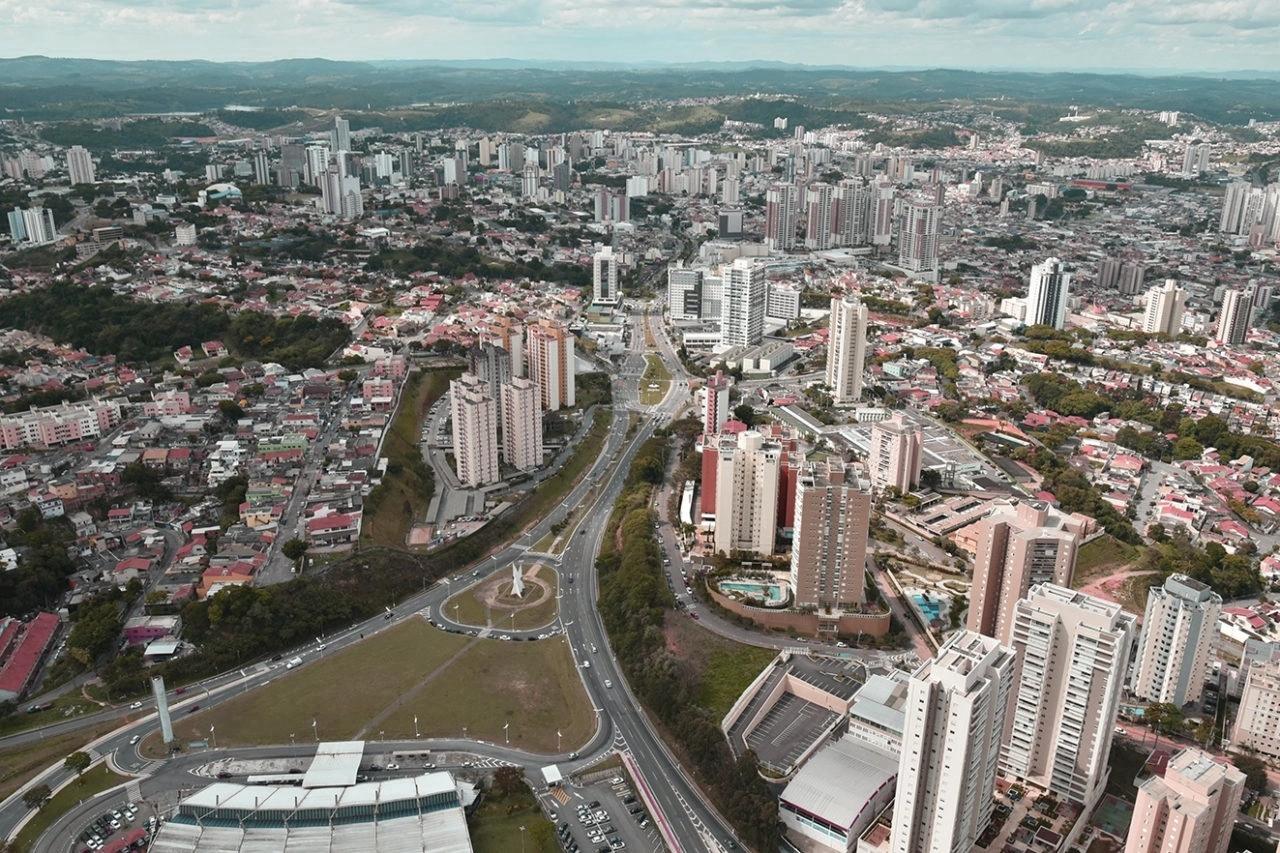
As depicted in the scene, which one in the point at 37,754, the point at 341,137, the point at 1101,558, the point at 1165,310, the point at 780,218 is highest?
the point at 341,137

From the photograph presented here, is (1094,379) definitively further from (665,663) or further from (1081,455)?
(665,663)

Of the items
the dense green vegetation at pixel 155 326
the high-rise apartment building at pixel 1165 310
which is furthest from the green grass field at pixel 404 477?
the high-rise apartment building at pixel 1165 310

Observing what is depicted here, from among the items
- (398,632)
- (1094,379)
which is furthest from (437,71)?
(398,632)

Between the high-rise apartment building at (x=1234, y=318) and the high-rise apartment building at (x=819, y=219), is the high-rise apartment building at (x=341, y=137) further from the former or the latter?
the high-rise apartment building at (x=1234, y=318)

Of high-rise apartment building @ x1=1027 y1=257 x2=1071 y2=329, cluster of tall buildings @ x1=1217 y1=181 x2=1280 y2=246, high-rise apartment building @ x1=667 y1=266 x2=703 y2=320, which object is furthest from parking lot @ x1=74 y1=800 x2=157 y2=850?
cluster of tall buildings @ x1=1217 y1=181 x2=1280 y2=246

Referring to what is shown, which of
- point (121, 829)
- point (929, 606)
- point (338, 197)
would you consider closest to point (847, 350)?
point (929, 606)

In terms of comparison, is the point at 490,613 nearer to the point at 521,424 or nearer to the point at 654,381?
the point at 521,424
